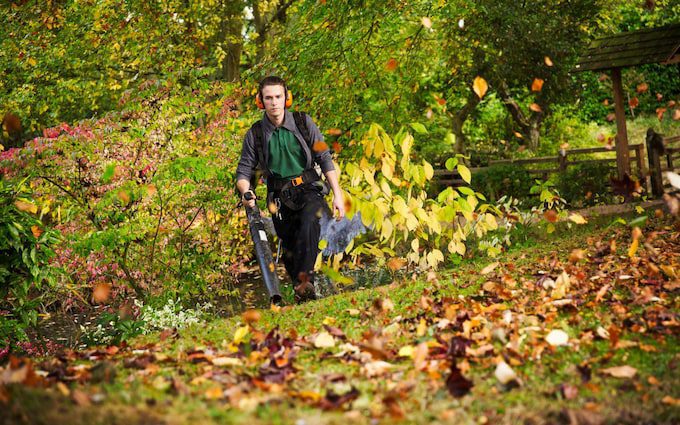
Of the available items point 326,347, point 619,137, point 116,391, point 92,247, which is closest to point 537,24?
point 619,137

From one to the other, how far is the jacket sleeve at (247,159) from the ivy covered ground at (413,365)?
1459 millimetres

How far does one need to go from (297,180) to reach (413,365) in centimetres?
297

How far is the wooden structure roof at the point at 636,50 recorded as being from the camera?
1213cm

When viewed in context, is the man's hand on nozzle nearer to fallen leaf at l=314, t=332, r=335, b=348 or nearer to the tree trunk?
fallen leaf at l=314, t=332, r=335, b=348

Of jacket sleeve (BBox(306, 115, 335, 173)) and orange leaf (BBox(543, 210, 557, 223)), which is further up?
jacket sleeve (BBox(306, 115, 335, 173))

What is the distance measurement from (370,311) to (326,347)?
1.08 metres

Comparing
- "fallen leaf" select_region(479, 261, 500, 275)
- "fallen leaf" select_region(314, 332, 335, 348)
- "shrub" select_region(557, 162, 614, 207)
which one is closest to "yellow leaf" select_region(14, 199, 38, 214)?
"fallen leaf" select_region(314, 332, 335, 348)

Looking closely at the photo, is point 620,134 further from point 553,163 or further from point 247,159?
point 247,159

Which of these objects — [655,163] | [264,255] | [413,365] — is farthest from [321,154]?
[655,163]

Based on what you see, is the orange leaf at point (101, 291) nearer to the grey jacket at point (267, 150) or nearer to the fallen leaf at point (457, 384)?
the grey jacket at point (267, 150)

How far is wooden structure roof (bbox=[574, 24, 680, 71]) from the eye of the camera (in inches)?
478

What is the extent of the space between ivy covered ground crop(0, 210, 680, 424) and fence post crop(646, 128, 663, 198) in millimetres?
8257

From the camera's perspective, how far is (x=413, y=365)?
3.52 metres

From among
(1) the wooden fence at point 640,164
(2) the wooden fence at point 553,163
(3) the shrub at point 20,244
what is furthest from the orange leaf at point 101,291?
(2) the wooden fence at point 553,163
